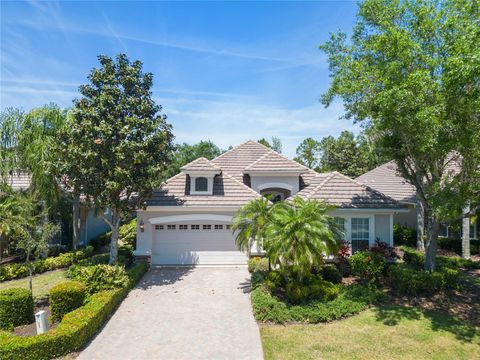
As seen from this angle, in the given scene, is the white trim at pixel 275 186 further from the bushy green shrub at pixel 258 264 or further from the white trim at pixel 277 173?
the bushy green shrub at pixel 258 264

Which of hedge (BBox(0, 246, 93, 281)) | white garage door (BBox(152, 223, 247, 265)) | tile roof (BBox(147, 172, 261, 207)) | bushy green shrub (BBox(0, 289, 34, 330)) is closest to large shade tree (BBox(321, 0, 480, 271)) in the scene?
tile roof (BBox(147, 172, 261, 207))

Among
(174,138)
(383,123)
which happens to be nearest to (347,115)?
(383,123)

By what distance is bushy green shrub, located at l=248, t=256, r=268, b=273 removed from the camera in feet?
53.3

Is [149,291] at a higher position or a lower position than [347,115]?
lower

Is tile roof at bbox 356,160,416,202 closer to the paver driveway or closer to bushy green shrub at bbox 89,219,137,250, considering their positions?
the paver driveway

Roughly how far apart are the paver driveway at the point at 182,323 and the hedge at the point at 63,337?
14.3 inches

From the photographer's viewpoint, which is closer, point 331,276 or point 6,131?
point 331,276

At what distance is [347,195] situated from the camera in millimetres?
17953

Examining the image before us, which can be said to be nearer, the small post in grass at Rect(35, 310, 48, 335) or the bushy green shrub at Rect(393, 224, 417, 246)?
the small post in grass at Rect(35, 310, 48, 335)

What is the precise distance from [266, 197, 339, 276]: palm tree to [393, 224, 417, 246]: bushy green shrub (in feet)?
45.9

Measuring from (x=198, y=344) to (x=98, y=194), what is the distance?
8332 mm

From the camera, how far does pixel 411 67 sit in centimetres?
1263

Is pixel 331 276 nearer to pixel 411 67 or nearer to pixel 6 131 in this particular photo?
pixel 411 67

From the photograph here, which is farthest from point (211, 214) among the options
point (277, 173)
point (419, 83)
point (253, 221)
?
point (419, 83)
